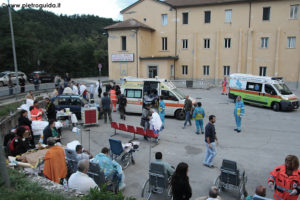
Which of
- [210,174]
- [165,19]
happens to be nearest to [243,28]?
[165,19]

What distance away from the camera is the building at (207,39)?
2976 centimetres

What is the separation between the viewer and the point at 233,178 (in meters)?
6.20

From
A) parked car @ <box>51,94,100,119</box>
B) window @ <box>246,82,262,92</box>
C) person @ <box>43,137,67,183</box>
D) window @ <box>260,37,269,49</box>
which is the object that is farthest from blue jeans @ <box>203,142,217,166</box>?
window @ <box>260,37,269,49</box>

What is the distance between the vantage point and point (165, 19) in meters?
35.3

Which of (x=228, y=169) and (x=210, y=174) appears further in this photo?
(x=210, y=174)

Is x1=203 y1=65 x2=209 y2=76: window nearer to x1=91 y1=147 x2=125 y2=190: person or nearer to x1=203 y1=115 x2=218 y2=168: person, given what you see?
x1=203 y1=115 x2=218 y2=168: person

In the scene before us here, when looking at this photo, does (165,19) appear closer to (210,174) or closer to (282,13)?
(282,13)

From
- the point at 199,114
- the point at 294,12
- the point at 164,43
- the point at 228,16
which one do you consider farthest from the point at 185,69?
the point at 199,114

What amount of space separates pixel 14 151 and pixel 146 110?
20.1 ft

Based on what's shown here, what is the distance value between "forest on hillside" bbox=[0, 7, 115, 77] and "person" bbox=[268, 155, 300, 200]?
41.9 metres

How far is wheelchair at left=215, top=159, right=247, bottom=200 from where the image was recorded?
6.14 m

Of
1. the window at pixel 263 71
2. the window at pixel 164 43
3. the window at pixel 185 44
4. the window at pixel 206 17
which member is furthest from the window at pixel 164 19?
the window at pixel 263 71

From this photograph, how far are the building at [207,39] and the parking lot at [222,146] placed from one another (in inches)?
643

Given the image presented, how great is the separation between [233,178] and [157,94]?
31.8ft
